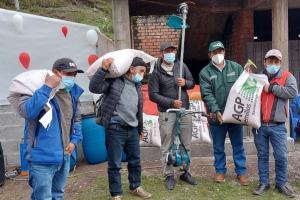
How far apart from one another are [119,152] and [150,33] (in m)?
6.46

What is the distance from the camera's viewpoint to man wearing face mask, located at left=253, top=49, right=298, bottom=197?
4250mm

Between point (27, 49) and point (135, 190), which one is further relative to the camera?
point (27, 49)

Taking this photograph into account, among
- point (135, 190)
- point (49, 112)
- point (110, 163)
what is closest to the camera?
point (49, 112)

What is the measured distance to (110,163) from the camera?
4105mm

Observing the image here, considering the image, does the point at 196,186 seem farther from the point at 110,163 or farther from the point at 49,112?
the point at 49,112

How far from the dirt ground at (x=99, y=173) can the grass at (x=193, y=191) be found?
21cm

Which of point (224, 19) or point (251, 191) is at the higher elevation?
point (224, 19)

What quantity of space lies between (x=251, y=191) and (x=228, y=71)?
148cm

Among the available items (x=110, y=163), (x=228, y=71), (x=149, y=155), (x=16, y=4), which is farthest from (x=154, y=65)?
(x=16, y=4)

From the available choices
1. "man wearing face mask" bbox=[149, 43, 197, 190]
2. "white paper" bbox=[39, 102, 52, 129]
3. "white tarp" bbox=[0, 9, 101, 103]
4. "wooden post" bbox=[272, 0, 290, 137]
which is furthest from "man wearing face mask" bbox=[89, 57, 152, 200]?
"wooden post" bbox=[272, 0, 290, 137]

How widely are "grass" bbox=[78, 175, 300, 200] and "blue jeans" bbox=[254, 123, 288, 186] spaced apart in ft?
0.68

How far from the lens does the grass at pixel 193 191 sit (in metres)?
4.38

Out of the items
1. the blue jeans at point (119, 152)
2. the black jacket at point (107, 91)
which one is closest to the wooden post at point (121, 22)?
the black jacket at point (107, 91)

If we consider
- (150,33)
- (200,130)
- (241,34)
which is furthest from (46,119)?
(150,33)
